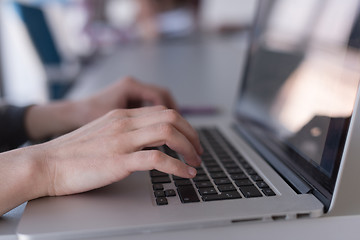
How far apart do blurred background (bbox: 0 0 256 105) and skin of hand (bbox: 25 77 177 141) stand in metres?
0.55

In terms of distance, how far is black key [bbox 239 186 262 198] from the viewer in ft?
1.34

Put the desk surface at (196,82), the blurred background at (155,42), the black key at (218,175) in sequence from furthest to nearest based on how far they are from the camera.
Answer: the blurred background at (155,42) → the black key at (218,175) → the desk surface at (196,82)

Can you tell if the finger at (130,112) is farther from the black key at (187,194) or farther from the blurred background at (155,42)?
the blurred background at (155,42)

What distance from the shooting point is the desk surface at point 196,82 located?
0.36 meters

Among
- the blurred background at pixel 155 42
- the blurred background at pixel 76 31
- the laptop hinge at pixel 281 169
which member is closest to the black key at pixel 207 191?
the laptop hinge at pixel 281 169

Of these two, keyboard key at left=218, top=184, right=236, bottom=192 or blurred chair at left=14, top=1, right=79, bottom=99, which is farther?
blurred chair at left=14, top=1, right=79, bottom=99

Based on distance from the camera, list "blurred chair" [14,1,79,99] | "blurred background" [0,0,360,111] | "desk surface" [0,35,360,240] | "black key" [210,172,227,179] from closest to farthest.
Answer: "desk surface" [0,35,360,240]
"black key" [210,172,227,179]
"blurred background" [0,0,360,111]
"blurred chair" [14,1,79,99]

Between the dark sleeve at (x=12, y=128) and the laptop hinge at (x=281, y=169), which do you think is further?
the dark sleeve at (x=12, y=128)

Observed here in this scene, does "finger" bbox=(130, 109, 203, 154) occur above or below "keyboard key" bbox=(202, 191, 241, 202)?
above

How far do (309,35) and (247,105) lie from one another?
0.68 feet

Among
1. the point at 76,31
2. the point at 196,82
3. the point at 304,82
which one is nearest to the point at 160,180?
the point at 304,82

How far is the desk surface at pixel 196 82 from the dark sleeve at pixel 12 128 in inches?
12.1

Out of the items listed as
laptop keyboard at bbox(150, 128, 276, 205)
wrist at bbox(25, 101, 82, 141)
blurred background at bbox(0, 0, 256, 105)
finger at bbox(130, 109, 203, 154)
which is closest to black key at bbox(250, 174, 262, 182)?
laptop keyboard at bbox(150, 128, 276, 205)

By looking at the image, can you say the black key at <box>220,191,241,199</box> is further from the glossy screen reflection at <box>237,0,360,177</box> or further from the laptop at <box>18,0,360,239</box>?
the glossy screen reflection at <box>237,0,360,177</box>
